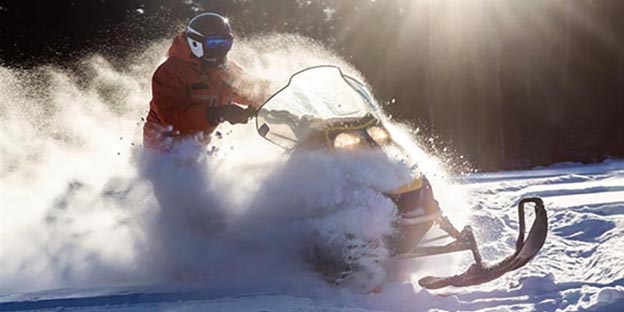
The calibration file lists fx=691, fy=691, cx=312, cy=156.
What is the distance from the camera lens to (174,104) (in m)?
5.60

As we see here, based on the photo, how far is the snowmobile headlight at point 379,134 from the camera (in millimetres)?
4859

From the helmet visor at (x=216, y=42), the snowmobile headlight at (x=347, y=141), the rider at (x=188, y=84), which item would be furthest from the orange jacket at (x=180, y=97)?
the snowmobile headlight at (x=347, y=141)

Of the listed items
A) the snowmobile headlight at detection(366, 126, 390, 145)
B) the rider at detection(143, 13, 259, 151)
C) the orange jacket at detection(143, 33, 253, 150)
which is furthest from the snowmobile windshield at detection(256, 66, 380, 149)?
the orange jacket at detection(143, 33, 253, 150)

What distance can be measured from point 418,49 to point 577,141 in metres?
4.72

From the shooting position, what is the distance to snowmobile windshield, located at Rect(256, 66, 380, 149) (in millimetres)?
4852

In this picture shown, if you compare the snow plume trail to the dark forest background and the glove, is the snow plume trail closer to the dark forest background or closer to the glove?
the glove

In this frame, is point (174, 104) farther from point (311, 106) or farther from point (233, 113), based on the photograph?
point (311, 106)

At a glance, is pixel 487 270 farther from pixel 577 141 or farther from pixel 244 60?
pixel 577 141

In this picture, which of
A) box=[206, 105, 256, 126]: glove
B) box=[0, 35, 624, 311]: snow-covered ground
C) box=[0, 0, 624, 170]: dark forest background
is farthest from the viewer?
box=[0, 0, 624, 170]: dark forest background

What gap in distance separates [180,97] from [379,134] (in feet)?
5.73

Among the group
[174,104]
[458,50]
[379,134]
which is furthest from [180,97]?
[458,50]

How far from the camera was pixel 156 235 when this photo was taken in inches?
210

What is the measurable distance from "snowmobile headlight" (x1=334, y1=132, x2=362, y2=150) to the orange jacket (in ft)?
4.39

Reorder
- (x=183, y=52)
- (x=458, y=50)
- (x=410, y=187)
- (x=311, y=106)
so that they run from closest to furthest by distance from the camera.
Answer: (x=410, y=187) → (x=311, y=106) → (x=183, y=52) → (x=458, y=50)
